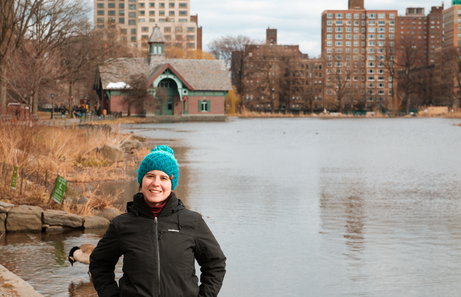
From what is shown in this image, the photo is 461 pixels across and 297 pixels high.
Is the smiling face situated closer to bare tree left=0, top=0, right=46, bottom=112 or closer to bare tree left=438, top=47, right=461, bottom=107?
bare tree left=0, top=0, right=46, bottom=112

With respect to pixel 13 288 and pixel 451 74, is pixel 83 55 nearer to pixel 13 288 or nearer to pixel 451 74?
pixel 13 288

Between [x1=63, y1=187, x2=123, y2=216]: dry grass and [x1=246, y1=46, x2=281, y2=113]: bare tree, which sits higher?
[x1=246, y1=46, x2=281, y2=113]: bare tree

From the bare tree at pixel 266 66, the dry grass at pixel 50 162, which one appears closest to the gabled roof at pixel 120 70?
the bare tree at pixel 266 66

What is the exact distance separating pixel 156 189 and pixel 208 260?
56 centimetres

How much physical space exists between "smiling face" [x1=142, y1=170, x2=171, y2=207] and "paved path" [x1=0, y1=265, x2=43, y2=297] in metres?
3.38

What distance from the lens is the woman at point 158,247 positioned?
351cm

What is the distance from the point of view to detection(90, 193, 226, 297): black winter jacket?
138 inches

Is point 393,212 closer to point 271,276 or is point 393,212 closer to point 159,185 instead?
point 271,276

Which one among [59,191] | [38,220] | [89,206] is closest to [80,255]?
[38,220]

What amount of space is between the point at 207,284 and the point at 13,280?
3.92 metres

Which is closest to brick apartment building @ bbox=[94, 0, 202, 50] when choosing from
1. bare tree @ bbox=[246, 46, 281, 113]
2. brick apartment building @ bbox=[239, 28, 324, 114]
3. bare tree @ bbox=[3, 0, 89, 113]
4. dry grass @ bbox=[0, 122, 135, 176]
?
brick apartment building @ bbox=[239, 28, 324, 114]

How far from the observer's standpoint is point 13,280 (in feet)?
22.1

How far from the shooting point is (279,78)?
120312 millimetres

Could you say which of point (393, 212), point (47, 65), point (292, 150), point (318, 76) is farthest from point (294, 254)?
point (318, 76)
